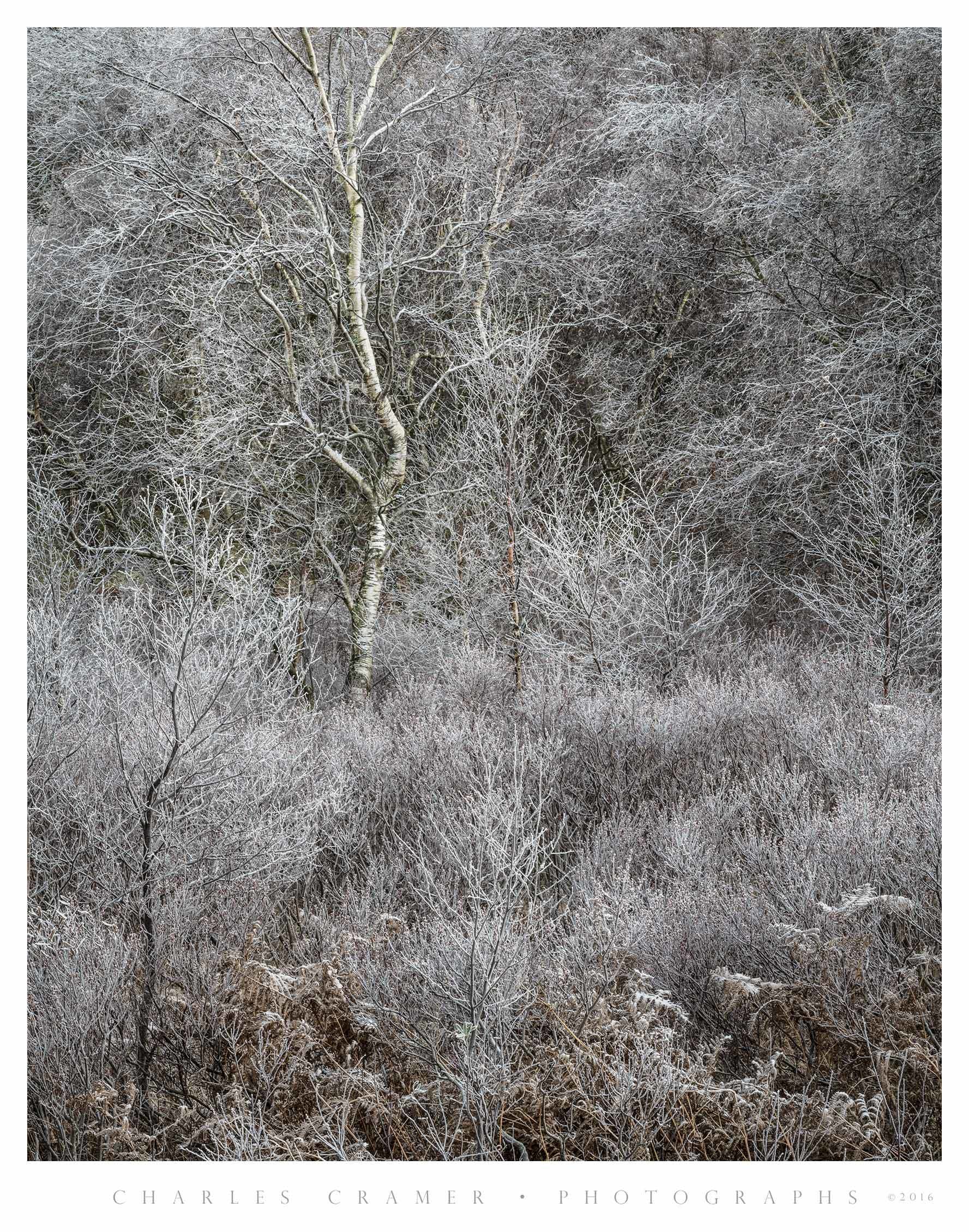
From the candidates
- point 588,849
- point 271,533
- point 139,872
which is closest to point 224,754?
point 139,872

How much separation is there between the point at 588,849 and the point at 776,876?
3.22 feet

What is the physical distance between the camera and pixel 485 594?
8.11 m

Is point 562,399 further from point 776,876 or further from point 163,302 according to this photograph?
point 776,876

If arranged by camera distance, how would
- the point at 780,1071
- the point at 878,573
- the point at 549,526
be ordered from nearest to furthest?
the point at 780,1071 < the point at 878,573 < the point at 549,526

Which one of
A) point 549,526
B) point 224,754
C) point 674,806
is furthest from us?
point 549,526

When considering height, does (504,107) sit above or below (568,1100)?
above

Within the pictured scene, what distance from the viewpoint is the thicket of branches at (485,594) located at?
8.24ft

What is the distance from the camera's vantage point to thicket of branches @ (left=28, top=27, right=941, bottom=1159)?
251 centimetres

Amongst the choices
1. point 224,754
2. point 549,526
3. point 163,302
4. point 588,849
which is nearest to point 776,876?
point 588,849

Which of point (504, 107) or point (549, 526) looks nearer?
point (549, 526)

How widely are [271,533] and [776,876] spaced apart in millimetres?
6841

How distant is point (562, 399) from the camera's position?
378 inches
